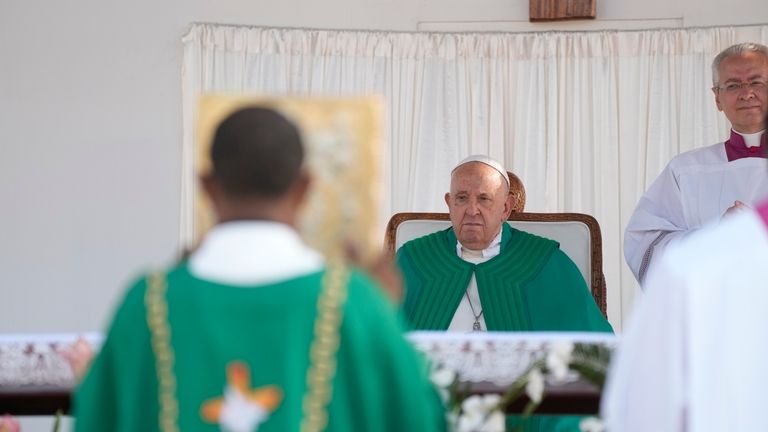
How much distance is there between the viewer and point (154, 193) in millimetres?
9445

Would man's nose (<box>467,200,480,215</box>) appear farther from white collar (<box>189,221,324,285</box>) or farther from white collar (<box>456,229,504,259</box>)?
white collar (<box>189,221,324,285</box>)

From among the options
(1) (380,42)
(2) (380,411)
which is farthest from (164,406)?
(1) (380,42)

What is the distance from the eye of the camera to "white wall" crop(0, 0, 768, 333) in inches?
371

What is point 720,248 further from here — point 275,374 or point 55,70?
point 55,70

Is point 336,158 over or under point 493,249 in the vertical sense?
over

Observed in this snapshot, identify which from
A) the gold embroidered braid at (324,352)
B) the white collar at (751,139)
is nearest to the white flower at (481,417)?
the gold embroidered braid at (324,352)

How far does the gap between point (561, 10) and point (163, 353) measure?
6.82 metres

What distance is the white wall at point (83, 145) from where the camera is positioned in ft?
30.9

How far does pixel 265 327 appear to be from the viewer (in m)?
2.66

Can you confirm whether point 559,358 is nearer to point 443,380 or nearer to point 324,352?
point 443,380

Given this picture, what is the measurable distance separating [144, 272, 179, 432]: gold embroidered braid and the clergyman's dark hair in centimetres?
26

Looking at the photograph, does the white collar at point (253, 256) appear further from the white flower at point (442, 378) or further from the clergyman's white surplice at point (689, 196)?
the clergyman's white surplice at point (689, 196)

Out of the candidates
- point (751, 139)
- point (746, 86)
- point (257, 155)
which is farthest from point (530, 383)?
point (751, 139)

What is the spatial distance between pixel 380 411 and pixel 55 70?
7.20 m
